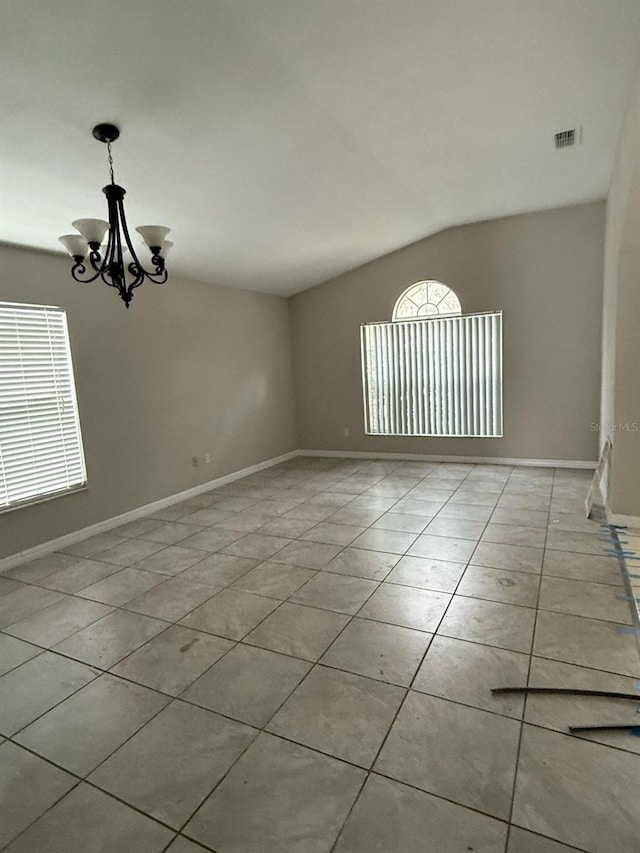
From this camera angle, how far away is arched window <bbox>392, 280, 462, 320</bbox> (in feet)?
18.7

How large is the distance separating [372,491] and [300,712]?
10.3 feet

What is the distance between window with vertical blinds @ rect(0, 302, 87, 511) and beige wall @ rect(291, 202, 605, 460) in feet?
12.4

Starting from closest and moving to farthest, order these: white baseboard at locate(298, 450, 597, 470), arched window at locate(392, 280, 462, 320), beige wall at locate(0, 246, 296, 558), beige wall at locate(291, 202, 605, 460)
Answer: beige wall at locate(0, 246, 296, 558), beige wall at locate(291, 202, 605, 460), white baseboard at locate(298, 450, 597, 470), arched window at locate(392, 280, 462, 320)

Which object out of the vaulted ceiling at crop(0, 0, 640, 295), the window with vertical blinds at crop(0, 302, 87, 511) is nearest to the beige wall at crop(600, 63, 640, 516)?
the vaulted ceiling at crop(0, 0, 640, 295)

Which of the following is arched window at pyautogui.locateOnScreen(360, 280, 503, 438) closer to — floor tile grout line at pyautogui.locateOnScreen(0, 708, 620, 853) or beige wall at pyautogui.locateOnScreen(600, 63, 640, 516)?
beige wall at pyautogui.locateOnScreen(600, 63, 640, 516)

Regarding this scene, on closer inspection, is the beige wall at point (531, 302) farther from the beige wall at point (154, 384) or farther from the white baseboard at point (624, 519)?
the white baseboard at point (624, 519)

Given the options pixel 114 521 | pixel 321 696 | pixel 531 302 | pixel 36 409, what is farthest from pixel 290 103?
pixel 531 302

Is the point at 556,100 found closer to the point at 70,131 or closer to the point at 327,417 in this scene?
the point at 70,131

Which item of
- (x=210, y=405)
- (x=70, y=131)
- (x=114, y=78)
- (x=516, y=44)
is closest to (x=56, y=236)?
(x=70, y=131)

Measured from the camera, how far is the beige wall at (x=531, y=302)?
5.01 m

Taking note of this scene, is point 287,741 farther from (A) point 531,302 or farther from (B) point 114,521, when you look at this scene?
(A) point 531,302

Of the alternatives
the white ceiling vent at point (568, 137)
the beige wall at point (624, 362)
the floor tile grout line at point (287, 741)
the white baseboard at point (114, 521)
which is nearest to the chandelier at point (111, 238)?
the floor tile grout line at point (287, 741)

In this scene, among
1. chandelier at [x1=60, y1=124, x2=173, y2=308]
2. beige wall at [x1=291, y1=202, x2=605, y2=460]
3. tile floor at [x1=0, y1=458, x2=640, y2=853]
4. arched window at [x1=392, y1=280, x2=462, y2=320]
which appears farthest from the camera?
arched window at [x1=392, y1=280, x2=462, y2=320]

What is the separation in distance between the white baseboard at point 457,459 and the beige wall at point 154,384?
937mm
